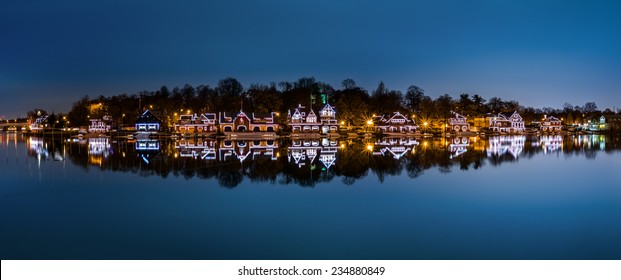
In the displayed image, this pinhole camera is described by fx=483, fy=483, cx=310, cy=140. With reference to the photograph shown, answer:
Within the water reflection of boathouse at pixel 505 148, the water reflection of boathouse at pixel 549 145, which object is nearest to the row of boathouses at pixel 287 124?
the water reflection of boathouse at pixel 549 145

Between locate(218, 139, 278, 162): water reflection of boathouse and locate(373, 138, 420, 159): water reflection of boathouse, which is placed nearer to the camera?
locate(218, 139, 278, 162): water reflection of boathouse

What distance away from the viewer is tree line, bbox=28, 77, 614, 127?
254 feet

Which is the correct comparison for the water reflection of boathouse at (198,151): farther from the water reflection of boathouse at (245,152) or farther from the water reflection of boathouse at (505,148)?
the water reflection of boathouse at (505,148)

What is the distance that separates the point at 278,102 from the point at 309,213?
64623mm

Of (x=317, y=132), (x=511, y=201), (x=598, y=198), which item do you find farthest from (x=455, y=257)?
(x=317, y=132)

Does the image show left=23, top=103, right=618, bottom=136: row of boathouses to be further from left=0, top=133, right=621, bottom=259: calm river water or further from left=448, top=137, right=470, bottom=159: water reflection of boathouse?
left=0, top=133, right=621, bottom=259: calm river water

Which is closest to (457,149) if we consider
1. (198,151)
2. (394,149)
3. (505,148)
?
(505,148)

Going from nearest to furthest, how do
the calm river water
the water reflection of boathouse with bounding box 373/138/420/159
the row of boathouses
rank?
the calm river water → the water reflection of boathouse with bounding box 373/138/420/159 → the row of boathouses

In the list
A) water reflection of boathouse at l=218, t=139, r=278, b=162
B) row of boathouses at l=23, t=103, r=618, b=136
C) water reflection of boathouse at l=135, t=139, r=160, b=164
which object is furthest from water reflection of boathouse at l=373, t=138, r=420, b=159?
row of boathouses at l=23, t=103, r=618, b=136

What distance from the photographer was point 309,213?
1307 cm

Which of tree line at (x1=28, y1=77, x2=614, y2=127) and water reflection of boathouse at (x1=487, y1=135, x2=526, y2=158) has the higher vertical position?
tree line at (x1=28, y1=77, x2=614, y2=127)

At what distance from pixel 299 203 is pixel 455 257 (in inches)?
250

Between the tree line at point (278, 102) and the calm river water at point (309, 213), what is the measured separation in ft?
175

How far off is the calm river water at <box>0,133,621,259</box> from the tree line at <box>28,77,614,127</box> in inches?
2106
